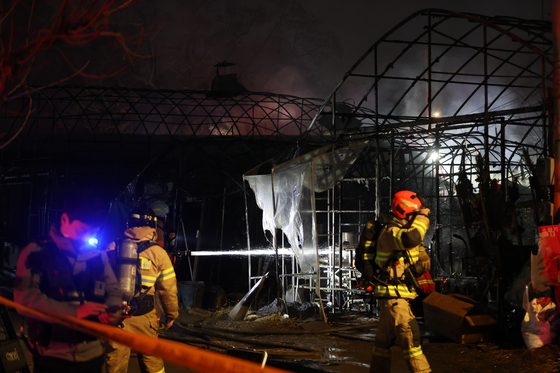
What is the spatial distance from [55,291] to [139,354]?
159cm

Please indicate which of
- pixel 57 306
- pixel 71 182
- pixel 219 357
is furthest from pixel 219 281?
pixel 219 357

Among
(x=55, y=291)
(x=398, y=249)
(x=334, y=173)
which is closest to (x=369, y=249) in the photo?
(x=398, y=249)

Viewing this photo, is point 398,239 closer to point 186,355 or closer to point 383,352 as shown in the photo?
point 383,352

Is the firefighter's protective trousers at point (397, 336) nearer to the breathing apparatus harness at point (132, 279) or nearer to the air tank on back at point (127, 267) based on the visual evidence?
the breathing apparatus harness at point (132, 279)

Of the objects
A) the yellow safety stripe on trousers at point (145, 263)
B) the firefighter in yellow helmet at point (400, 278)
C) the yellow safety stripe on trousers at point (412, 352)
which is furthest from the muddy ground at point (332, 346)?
the yellow safety stripe on trousers at point (145, 263)

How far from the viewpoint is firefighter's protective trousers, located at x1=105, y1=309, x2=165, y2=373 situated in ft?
14.4

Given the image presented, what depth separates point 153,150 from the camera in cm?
2130

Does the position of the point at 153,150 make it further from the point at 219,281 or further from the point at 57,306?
the point at 57,306

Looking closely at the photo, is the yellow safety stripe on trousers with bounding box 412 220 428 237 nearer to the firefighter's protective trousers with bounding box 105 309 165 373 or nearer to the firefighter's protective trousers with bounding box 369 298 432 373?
the firefighter's protective trousers with bounding box 369 298 432 373

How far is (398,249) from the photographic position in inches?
197

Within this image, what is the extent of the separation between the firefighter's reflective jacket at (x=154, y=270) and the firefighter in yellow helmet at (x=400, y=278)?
2.26 m

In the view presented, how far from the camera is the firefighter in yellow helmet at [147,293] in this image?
4.45 m

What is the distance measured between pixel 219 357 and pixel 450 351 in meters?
6.04

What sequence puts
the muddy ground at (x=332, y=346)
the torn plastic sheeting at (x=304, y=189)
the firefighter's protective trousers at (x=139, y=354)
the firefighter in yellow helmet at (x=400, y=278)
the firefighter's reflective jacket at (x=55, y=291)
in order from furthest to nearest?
the torn plastic sheeting at (x=304, y=189) < the muddy ground at (x=332, y=346) < the firefighter in yellow helmet at (x=400, y=278) < the firefighter's protective trousers at (x=139, y=354) < the firefighter's reflective jacket at (x=55, y=291)
